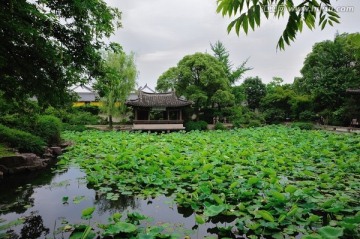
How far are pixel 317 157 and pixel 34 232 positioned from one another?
7734mm

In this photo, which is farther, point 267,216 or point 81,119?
point 81,119

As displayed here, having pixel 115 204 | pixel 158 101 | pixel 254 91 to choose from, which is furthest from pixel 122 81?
pixel 254 91

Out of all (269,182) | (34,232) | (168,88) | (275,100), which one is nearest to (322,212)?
(269,182)

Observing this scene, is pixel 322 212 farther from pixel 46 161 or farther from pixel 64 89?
pixel 46 161

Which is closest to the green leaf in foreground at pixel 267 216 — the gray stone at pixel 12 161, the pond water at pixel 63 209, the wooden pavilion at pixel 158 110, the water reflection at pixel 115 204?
the pond water at pixel 63 209

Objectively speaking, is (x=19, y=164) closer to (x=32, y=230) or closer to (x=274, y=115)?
(x=32, y=230)

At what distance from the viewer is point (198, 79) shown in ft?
82.4

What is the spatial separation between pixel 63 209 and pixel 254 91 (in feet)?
112

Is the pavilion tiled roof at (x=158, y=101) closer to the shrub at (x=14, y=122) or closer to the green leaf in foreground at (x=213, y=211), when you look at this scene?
the shrub at (x=14, y=122)

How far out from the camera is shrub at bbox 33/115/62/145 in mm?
10109

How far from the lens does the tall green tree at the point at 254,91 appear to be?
3584cm

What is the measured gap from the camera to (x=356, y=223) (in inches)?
118

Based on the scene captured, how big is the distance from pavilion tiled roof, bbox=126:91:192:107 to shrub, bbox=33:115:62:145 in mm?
11481

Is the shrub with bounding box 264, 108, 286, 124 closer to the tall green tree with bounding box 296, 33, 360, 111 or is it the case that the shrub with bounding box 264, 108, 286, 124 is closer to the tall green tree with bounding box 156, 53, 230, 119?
the tall green tree with bounding box 296, 33, 360, 111
